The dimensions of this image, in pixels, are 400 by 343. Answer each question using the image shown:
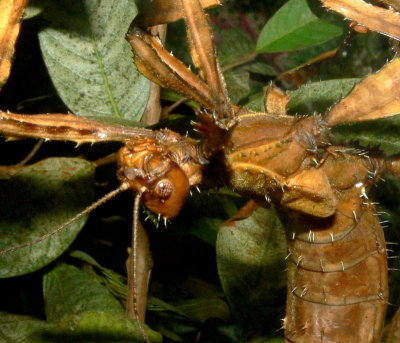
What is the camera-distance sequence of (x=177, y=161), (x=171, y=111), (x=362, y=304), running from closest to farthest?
(x=177, y=161)
(x=362, y=304)
(x=171, y=111)

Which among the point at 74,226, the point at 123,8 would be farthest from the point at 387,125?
the point at 74,226

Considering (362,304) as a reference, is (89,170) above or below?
above

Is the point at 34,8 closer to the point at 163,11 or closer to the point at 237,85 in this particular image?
the point at 163,11

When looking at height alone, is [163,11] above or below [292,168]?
above

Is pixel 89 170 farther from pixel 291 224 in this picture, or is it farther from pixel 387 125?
pixel 387 125

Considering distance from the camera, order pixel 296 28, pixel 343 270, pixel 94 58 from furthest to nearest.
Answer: pixel 296 28 → pixel 94 58 → pixel 343 270

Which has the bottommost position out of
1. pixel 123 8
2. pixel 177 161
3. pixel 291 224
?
pixel 291 224

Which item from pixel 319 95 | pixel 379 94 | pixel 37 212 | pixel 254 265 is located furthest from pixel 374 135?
pixel 37 212

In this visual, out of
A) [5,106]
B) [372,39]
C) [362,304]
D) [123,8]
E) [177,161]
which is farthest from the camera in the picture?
[5,106]
